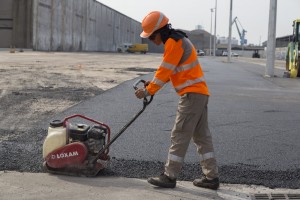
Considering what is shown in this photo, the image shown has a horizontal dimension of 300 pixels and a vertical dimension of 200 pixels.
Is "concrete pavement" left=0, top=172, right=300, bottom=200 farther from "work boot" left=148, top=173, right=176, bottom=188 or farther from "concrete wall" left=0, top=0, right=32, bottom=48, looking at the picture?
"concrete wall" left=0, top=0, right=32, bottom=48

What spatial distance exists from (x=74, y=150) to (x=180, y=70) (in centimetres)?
155

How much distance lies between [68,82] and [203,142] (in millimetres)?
11727

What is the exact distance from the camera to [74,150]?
539cm

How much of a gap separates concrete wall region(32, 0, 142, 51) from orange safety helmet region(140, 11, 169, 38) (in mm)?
52458

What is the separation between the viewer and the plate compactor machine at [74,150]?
213 inches

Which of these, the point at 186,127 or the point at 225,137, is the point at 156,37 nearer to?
the point at 186,127

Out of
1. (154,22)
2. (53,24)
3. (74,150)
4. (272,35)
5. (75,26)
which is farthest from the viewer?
(75,26)

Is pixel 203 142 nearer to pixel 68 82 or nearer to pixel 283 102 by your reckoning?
pixel 283 102

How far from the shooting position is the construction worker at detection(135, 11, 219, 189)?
4945 mm

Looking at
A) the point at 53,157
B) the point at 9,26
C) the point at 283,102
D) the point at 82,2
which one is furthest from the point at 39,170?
the point at 82,2

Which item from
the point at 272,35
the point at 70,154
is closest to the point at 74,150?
the point at 70,154

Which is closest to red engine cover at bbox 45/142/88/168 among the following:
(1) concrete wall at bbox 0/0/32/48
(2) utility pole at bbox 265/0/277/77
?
(2) utility pole at bbox 265/0/277/77

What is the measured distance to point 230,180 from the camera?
5641 millimetres

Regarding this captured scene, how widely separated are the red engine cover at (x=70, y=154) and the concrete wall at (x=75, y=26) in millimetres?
51989
